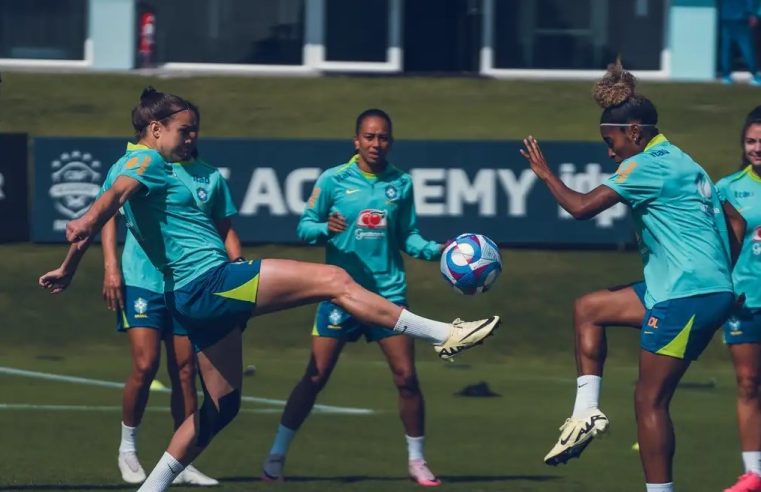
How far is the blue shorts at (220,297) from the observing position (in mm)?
8297

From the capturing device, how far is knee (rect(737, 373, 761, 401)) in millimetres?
9805

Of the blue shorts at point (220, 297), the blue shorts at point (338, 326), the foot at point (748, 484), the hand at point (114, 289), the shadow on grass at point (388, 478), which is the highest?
the blue shorts at point (220, 297)

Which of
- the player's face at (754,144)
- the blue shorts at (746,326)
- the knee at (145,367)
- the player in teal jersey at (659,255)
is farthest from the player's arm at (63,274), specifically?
the player's face at (754,144)

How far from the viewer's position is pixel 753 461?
9.72 m

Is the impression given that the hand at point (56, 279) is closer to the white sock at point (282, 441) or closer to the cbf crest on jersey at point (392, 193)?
the white sock at point (282, 441)

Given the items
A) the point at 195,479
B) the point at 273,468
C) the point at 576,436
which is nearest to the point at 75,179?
the point at 273,468

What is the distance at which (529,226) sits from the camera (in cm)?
1730

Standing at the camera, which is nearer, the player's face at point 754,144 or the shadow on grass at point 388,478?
the player's face at point 754,144

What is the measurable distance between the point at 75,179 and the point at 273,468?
7.43 metres

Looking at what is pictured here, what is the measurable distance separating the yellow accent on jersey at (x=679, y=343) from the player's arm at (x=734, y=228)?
47.6 inches

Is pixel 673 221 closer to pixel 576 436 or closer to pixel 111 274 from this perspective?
pixel 576 436

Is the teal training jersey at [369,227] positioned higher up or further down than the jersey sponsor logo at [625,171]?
further down

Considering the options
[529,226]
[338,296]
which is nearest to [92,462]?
[338,296]

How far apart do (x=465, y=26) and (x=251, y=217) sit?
9.48 m
